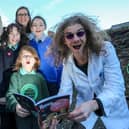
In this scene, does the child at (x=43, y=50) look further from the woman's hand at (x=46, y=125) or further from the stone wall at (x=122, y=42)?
the woman's hand at (x=46, y=125)

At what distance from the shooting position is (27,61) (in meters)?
4.82

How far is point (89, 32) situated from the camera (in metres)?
2.74

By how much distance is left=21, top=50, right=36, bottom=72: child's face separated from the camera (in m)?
4.79

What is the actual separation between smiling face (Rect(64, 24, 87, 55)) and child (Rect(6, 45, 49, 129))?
200 cm

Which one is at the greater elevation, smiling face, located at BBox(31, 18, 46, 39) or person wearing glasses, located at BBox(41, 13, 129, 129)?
smiling face, located at BBox(31, 18, 46, 39)

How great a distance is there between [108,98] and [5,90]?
276cm

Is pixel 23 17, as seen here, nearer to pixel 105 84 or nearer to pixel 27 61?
pixel 27 61

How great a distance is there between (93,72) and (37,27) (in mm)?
2685

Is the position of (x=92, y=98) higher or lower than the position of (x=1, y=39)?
lower

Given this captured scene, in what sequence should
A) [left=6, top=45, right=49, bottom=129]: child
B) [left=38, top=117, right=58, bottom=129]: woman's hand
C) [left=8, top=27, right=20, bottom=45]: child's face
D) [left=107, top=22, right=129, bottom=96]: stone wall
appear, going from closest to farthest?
1. [left=38, top=117, right=58, bottom=129]: woman's hand
2. [left=6, top=45, right=49, bottom=129]: child
3. [left=8, top=27, right=20, bottom=45]: child's face
4. [left=107, top=22, right=129, bottom=96]: stone wall

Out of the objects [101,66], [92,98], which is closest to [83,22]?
[101,66]

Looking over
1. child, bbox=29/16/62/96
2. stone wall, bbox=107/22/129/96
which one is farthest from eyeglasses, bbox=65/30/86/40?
stone wall, bbox=107/22/129/96

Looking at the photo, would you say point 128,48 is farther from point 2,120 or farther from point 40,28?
point 2,120

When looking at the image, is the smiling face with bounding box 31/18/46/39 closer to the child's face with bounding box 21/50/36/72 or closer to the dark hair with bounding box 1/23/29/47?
the dark hair with bounding box 1/23/29/47
